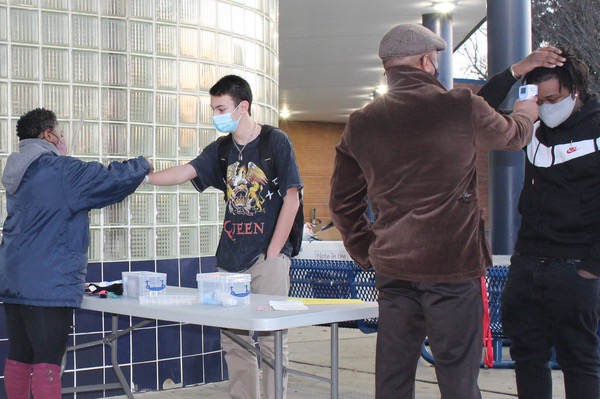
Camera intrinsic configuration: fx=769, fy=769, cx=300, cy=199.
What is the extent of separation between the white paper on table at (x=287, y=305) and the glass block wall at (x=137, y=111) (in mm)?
2135

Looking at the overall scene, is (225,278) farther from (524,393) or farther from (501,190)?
(501,190)

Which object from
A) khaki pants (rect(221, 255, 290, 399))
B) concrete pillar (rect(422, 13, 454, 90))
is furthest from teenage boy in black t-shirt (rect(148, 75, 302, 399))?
concrete pillar (rect(422, 13, 454, 90))

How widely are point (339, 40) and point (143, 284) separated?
9.94 m

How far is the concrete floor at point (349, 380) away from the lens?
17.0 ft

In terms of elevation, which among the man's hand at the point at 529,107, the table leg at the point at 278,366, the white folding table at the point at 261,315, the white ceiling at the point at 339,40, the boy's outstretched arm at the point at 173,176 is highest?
the white ceiling at the point at 339,40

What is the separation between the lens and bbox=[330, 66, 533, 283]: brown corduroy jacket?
8.61 ft

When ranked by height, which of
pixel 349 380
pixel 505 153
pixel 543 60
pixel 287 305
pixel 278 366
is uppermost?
pixel 543 60

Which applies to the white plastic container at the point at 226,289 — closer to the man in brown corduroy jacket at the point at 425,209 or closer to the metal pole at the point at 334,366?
the metal pole at the point at 334,366

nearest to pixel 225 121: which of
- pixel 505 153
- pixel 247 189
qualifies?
pixel 247 189

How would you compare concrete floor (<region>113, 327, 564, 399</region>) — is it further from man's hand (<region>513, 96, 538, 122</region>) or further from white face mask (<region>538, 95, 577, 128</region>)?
man's hand (<region>513, 96, 538, 122</region>)

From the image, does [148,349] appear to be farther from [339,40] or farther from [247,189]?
[339,40]

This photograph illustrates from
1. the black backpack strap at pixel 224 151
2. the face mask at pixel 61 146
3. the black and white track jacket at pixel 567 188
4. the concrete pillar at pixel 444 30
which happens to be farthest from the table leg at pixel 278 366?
the concrete pillar at pixel 444 30

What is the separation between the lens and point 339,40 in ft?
A: 42.8

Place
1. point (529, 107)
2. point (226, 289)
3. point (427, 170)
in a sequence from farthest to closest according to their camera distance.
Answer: point (226, 289), point (529, 107), point (427, 170)
